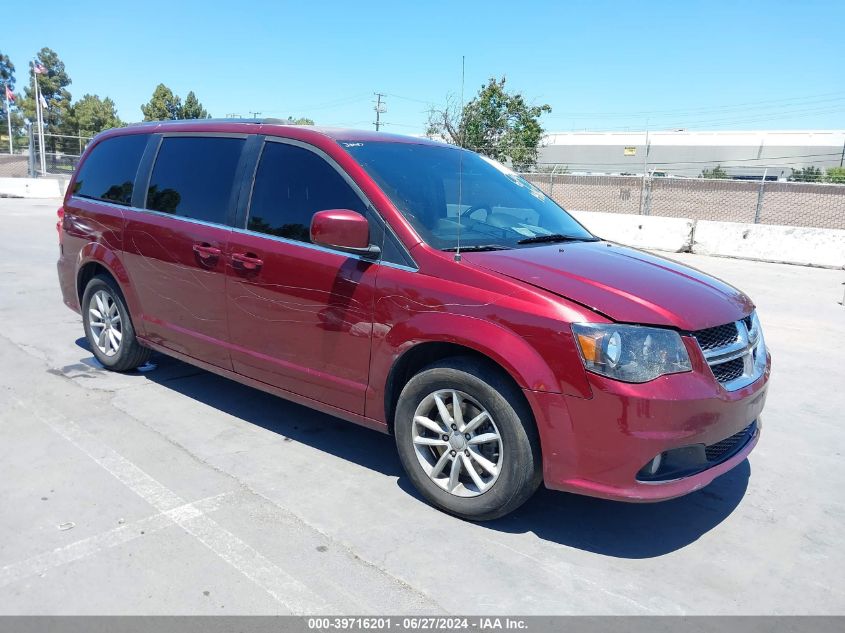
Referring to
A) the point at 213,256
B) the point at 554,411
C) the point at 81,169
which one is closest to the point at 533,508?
the point at 554,411

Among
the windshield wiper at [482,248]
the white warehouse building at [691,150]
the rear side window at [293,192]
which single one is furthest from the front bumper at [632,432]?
the white warehouse building at [691,150]

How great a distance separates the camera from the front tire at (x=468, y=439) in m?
3.05

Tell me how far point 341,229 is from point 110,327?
2910 millimetres

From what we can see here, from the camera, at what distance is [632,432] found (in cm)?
283

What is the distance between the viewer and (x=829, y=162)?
58.5m

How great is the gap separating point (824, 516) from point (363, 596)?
8.26 feet

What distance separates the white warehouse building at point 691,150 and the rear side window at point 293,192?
178 ft

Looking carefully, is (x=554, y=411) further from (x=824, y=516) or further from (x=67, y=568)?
(x=67, y=568)

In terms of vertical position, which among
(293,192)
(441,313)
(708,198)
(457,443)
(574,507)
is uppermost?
(708,198)

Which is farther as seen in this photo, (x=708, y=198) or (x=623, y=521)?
(x=708, y=198)

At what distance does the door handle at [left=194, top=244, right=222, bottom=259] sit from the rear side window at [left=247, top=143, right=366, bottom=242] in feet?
0.96

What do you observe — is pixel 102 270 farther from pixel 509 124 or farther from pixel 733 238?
pixel 509 124

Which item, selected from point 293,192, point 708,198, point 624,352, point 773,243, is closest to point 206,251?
point 293,192

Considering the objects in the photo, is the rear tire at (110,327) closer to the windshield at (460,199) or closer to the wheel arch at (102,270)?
the wheel arch at (102,270)
